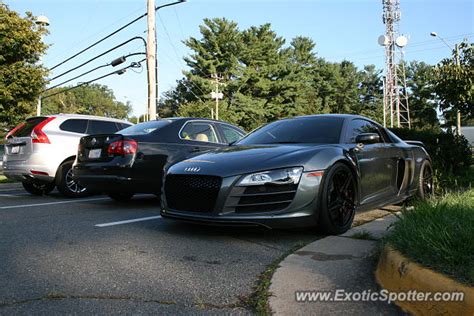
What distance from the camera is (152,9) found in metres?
16.8

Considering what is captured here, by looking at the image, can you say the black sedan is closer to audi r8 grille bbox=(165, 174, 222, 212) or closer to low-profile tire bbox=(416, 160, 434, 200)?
audi r8 grille bbox=(165, 174, 222, 212)

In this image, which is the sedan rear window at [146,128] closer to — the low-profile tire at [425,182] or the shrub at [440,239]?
the low-profile tire at [425,182]

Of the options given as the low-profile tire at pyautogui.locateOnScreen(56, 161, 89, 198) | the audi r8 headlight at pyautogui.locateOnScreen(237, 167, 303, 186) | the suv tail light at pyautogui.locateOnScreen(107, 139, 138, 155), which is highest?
the suv tail light at pyautogui.locateOnScreen(107, 139, 138, 155)

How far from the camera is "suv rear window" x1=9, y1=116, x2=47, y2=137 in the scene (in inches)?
326

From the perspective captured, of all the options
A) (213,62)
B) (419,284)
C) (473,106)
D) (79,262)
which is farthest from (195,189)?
(213,62)

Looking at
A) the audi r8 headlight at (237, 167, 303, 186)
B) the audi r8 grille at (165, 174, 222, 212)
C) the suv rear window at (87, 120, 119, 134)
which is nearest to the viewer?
the audi r8 headlight at (237, 167, 303, 186)

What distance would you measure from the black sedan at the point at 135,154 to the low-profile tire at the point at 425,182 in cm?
327

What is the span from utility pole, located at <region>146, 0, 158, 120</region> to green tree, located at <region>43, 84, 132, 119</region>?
6776cm

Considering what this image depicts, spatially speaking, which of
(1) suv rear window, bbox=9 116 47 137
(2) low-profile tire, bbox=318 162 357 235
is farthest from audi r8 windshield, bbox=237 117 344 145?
(1) suv rear window, bbox=9 116 47 137

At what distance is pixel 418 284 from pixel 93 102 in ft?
347

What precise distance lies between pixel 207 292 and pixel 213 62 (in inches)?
1815

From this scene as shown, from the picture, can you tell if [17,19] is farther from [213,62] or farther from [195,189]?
[213,62]

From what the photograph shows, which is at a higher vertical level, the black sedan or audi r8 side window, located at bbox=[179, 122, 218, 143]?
audi r8 side window, located at bbox=[179, 122, 218, 143]

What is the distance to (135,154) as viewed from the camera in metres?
6.46
